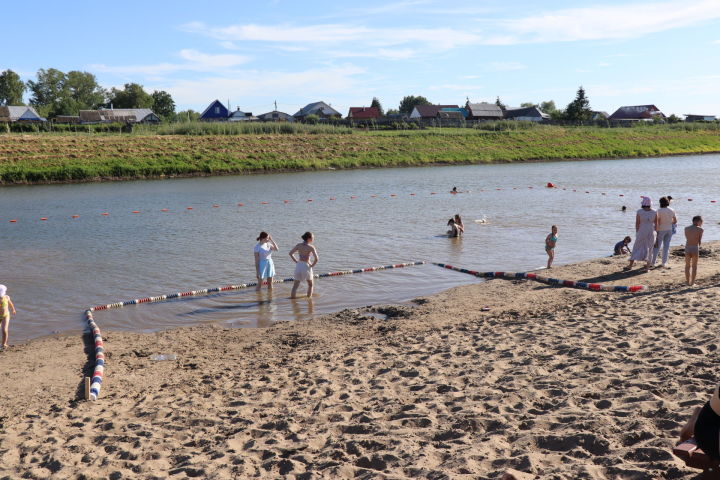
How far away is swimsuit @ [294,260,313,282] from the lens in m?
13.8

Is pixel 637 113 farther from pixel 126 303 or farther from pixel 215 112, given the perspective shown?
pixel 126 303

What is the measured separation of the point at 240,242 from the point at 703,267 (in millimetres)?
14086

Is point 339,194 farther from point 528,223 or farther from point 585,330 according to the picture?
point 585,330

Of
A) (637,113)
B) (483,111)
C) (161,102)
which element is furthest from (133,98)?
(637,113)

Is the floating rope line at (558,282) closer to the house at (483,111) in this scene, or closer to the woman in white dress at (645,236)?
the woman in white dress at (645,236)

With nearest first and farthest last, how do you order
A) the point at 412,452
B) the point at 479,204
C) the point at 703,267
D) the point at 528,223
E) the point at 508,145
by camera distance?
the point at 412,452
the point at 703,267
the point at 528,223
the point at 479,204
the point at 508,145

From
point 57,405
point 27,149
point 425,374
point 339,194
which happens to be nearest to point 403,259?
point 425,374

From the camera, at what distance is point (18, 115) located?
93125mm

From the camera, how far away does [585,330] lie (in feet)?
31.4

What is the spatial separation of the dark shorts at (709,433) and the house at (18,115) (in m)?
101

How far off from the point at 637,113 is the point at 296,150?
97.8m

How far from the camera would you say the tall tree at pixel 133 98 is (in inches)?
5032

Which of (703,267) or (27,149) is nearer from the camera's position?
(703,267)

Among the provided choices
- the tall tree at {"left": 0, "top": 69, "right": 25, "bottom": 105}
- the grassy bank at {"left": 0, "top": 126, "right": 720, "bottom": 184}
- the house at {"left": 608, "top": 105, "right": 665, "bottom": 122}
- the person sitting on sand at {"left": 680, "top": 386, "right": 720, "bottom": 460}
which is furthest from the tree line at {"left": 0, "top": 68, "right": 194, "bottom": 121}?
the person sitting on sand at {"left": 680, "top": 386, "right": 720, "bottom": 460}
